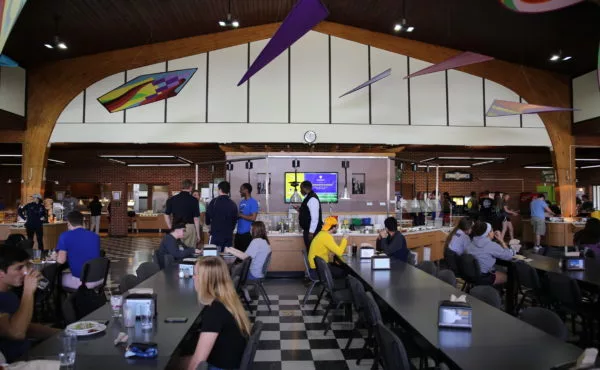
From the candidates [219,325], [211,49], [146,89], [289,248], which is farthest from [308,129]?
[219,325]

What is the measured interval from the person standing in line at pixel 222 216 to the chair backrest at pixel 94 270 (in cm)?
168

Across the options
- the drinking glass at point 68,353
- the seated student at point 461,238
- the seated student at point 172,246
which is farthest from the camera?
the seated student at point 461,238

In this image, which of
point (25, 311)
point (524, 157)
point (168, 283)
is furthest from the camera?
point (524, 157)

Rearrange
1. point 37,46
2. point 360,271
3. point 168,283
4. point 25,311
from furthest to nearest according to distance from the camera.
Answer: point 37,46
point 360,271
point 168,283
point 25,311

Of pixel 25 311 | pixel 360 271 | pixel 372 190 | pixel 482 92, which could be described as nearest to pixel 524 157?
pixel 482 92

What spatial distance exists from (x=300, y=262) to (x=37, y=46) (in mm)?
6480

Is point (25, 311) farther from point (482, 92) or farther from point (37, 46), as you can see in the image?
point (482, 92)

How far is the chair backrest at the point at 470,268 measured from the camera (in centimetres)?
507

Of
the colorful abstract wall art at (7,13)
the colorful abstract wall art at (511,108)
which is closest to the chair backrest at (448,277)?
the colorful abstract wall art at (7,13)

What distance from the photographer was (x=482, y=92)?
428 inches

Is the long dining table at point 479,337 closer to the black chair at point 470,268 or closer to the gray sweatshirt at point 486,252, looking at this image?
the black chair at point 470,268

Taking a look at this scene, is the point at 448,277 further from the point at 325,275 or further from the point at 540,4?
the point at 540,4

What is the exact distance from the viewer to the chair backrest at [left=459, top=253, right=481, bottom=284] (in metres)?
5.07

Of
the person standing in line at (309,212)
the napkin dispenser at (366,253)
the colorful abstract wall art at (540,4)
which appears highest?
the colorful abstract wall art at (540,4)
